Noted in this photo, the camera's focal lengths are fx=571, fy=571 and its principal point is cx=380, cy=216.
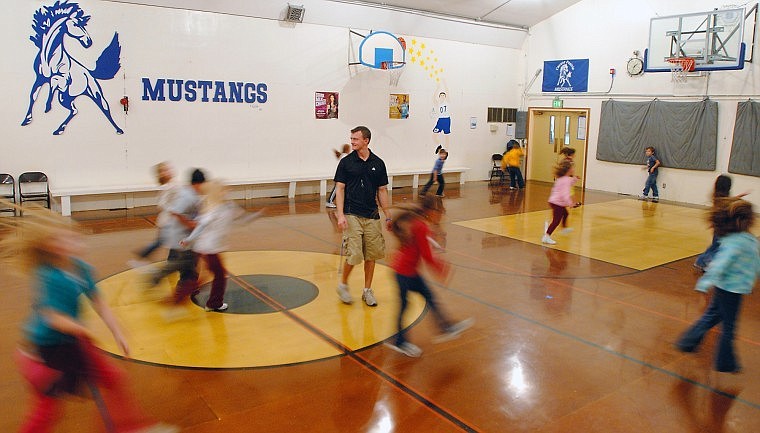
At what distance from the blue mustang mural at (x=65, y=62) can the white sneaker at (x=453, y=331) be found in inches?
391

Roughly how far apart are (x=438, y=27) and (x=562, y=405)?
14.8 meters

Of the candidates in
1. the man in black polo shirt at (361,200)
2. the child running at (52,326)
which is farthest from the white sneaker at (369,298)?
the child running at (52,326)

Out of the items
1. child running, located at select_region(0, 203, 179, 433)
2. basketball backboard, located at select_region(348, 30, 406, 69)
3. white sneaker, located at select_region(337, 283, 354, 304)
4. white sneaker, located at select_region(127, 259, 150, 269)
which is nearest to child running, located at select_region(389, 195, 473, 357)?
white sneaker, located at select_region(337, 283, 354, 304)

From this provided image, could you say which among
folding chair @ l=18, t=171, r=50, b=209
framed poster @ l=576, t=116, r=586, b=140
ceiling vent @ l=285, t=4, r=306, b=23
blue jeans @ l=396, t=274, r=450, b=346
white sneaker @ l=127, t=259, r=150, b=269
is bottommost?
white sneaker @ l=127, t=259, r=150, b=269

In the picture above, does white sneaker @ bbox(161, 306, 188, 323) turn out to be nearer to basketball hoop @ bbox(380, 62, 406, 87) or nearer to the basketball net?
basketball hoop @ bbox(380, 62, 406, 87)

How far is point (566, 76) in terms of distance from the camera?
59.9ft

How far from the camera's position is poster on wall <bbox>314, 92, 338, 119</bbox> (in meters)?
15.4

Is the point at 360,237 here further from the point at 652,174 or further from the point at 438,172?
the point at 652,174

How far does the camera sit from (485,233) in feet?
35.8

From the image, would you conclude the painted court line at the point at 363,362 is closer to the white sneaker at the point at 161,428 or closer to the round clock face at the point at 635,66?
the white sneaker at the point at 161,428

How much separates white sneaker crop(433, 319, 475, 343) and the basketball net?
11827 mm

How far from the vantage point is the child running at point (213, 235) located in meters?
5.76

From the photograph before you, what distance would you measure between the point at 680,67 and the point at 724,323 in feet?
38.7

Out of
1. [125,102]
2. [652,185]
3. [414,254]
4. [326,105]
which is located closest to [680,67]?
[652,185]
